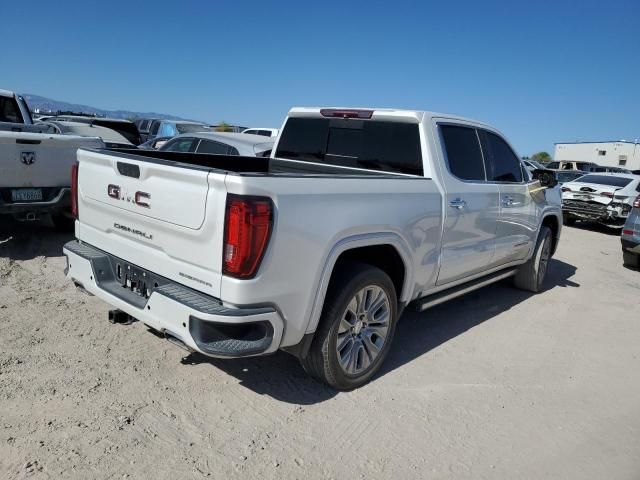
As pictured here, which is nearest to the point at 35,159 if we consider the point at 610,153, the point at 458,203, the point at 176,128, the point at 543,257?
the point at 458,203

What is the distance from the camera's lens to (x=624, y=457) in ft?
10.6

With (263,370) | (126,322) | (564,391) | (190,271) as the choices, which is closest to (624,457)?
(564,391)

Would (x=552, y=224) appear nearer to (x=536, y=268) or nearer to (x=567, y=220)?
(x=536, y=268)

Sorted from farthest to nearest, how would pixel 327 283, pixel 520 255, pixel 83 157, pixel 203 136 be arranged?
pixel 203 136, pixel 520 255, pixel 83 157, pixel 327 283

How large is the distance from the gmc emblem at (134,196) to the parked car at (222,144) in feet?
12.9

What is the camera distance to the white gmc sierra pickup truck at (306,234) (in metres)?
2.85

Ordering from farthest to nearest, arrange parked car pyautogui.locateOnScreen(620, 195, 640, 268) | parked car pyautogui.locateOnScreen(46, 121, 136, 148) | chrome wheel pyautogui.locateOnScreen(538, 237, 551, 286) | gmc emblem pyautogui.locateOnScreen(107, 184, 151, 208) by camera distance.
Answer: parked car pyautogui.locateOnScreen(46, 121, 136, 148)
parked car pyautogui.locateOnScreen(620, 195, 640, 268)
chrome wheel pyautogui.locateOnScreen(538, 237, 551, 286)
gmc emblem pyautogui.locateOnScreen(107, 184, 151, 208)

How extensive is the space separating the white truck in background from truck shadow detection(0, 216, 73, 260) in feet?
1.45

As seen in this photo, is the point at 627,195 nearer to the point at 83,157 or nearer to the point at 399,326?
the point at 399,326

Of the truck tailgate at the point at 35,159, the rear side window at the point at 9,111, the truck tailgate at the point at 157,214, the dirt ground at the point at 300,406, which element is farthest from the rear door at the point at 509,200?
the rear side window at the point at 9,111

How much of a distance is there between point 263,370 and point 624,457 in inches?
94.2

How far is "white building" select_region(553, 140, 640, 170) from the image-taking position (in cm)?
5781

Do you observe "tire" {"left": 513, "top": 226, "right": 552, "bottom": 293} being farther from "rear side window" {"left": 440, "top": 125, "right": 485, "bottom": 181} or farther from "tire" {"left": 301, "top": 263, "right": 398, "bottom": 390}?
"tire" {"left": 301, "top": 263, "right": 398, "bottom": 390}

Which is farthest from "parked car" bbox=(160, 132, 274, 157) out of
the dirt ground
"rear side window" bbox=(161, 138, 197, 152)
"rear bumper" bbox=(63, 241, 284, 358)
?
"rear bumper" bbox=(63, 241, 284, 358)
